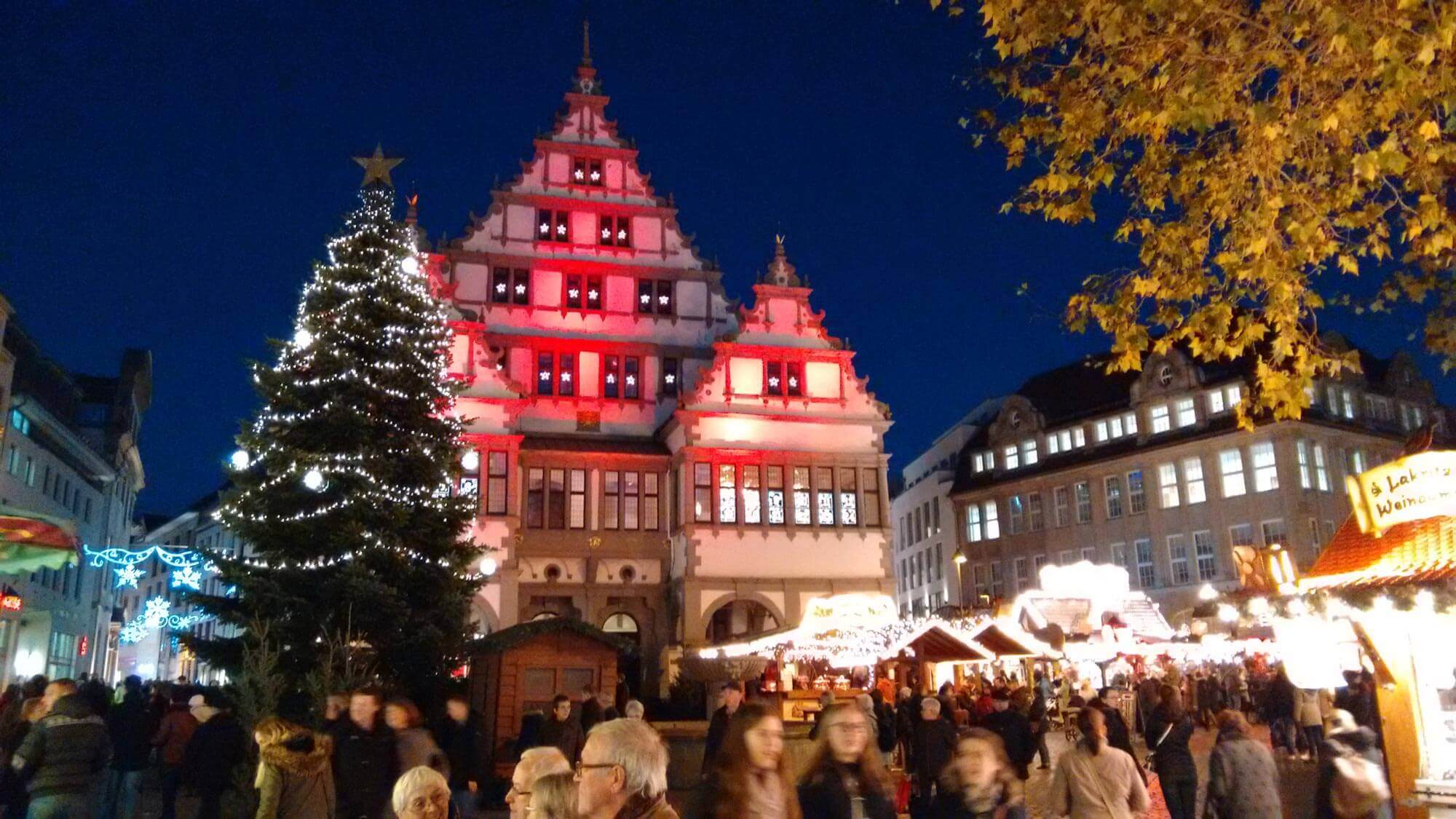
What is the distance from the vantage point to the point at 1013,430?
55094 millimetres

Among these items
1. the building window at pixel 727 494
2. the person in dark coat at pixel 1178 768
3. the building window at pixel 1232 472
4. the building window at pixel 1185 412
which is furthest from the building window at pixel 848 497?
the person in dark coat at pixel 1178 768

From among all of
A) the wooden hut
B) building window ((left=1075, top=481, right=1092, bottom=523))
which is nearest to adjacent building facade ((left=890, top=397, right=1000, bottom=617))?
building window ((left=1075, top=481, right=1092, bottom=523))

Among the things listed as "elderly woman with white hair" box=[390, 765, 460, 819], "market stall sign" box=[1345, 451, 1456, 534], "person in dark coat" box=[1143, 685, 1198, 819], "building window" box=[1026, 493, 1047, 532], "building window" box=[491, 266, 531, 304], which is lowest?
"person in dark coat" box=[1143, 685, 1198, 819]

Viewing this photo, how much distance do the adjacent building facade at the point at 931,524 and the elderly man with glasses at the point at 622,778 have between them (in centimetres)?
5249

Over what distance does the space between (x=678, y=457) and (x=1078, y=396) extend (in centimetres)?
2618

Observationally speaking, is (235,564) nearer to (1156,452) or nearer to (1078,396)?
(1156,452)

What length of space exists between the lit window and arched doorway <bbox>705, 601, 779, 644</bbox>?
66.4 feet

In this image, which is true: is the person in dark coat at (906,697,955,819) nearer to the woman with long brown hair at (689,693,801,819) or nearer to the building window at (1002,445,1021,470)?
the woman with long brown hair at (689,693,801,819)

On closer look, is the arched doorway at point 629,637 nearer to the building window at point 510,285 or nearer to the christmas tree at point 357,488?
the building window at point 510,285

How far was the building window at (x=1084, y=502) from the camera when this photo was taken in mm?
50188

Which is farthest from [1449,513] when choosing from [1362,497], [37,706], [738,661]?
[738,661]

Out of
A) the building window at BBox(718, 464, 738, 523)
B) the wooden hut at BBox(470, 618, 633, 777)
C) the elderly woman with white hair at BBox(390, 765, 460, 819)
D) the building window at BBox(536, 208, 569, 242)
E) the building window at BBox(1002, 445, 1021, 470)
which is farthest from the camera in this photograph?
the building window at BBox(1002, 445, 1021, 470)

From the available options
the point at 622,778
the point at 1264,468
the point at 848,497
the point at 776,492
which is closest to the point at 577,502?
the point at 776,492

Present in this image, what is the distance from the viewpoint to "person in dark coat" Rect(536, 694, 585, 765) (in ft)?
41.4
